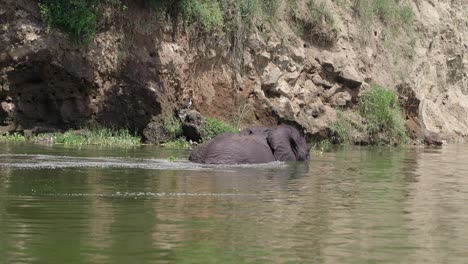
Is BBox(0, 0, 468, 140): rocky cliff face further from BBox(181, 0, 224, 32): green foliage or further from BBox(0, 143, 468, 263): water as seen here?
BBox(0, 143, 468, 263): water

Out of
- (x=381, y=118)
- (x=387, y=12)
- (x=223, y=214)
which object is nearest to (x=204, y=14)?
(x=381, y=118)

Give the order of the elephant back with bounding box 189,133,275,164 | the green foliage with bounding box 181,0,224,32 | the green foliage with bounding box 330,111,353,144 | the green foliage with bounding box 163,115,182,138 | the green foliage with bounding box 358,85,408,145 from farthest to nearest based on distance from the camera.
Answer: the green foliage with bounding box 358,85,408,145 < the green foliage with bounding box 330,111,353,144 < the green foliage with bounding box 181,0,224,32 < the green foliage with bounding box 163,115,182,138 < the elephant back with bounding box 189,133,275,164

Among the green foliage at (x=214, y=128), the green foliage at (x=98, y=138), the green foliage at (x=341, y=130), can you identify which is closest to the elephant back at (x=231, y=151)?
the green foliage at (x=98, y=138)

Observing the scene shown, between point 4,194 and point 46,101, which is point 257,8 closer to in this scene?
point 46,101

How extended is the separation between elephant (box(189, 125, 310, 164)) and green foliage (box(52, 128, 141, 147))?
248 inches

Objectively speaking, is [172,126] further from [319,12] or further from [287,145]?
[319,12]

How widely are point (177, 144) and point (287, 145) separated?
263 inches

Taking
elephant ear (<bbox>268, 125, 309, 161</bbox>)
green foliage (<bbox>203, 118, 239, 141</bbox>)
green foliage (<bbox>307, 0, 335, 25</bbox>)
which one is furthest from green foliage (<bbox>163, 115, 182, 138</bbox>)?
green foliage (<bbox>307, 0, 335, 25</bbox>)

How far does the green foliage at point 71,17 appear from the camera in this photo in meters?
25.6

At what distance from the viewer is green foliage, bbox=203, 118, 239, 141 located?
84.0 feet

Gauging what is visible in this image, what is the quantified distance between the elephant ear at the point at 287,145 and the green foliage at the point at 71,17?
8.78 meters

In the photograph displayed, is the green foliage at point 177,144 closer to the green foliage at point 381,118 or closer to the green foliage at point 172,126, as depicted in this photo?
the green foliage at point 172,126

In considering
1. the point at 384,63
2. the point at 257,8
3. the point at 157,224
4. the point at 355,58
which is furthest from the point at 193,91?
the point at 157,224

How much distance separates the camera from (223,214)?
31.6 feet
